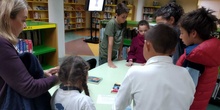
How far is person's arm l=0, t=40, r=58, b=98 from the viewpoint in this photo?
0.77 metres

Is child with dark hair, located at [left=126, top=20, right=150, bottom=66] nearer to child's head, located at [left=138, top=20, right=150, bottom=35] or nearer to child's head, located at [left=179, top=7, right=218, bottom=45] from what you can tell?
child's head, located at [left=138, top=20, right=150, bottom=35]

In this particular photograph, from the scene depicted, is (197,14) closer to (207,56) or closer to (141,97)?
(207,56)

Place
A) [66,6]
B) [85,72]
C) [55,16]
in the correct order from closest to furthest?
[85,72]
[55,16]
[66,6]

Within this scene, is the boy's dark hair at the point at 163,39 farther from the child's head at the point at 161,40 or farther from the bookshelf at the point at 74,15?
the bookshelf at the point at 74,15

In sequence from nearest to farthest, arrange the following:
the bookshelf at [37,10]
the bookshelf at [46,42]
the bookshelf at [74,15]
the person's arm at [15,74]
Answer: the person's arm at [15,74] → the bookshelf at [46,42] → the bookshelf at [37,10] → the bookshelf at [74,15]

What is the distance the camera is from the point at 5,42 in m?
0.78

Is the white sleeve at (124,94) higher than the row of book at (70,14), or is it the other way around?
the row of book at (70,14)

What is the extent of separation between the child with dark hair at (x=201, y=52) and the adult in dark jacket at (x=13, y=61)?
31.1 inches

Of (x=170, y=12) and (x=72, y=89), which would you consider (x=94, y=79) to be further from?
(x=170, y=12)

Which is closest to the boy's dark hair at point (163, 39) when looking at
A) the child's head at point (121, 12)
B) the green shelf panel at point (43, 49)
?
the child's head at point (121, 12)

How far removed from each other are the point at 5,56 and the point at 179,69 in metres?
0.79

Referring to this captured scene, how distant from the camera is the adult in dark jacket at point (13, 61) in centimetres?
78

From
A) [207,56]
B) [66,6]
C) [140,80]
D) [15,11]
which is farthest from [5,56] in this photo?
[66,6]

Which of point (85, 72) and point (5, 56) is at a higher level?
point (5, 56)
